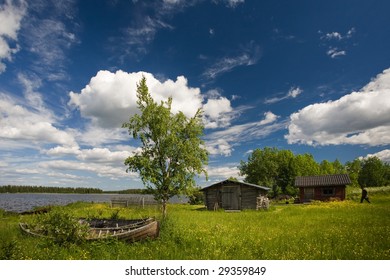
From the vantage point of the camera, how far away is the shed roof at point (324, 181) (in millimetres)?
49156

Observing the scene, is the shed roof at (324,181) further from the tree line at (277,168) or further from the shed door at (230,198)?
the tree line at (277,168)

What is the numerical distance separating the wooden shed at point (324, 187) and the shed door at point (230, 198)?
720 inches

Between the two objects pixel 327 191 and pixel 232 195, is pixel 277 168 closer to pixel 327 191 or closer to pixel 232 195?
pixel 327 191

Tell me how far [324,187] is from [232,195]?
21086mm

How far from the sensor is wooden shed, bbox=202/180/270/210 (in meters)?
39.6

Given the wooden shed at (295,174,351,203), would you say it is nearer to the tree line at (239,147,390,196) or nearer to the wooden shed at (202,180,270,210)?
the wooden shed at (202,180,270,210)

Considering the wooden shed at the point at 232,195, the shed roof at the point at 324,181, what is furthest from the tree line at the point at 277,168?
the wooden shed at the point at 232,195

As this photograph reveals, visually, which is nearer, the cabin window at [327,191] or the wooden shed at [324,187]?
the wooden shed at [324,187]

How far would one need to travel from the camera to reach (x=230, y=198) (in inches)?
1590

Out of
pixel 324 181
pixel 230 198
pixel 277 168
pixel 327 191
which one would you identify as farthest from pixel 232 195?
pixel 277 168

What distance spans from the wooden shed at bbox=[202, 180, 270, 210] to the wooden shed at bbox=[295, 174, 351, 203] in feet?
49.7

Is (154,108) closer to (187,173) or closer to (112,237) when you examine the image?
(187,173)

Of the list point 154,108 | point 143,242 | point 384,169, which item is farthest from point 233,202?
point 384,169

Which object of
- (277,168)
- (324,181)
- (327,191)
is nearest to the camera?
(327,191)
